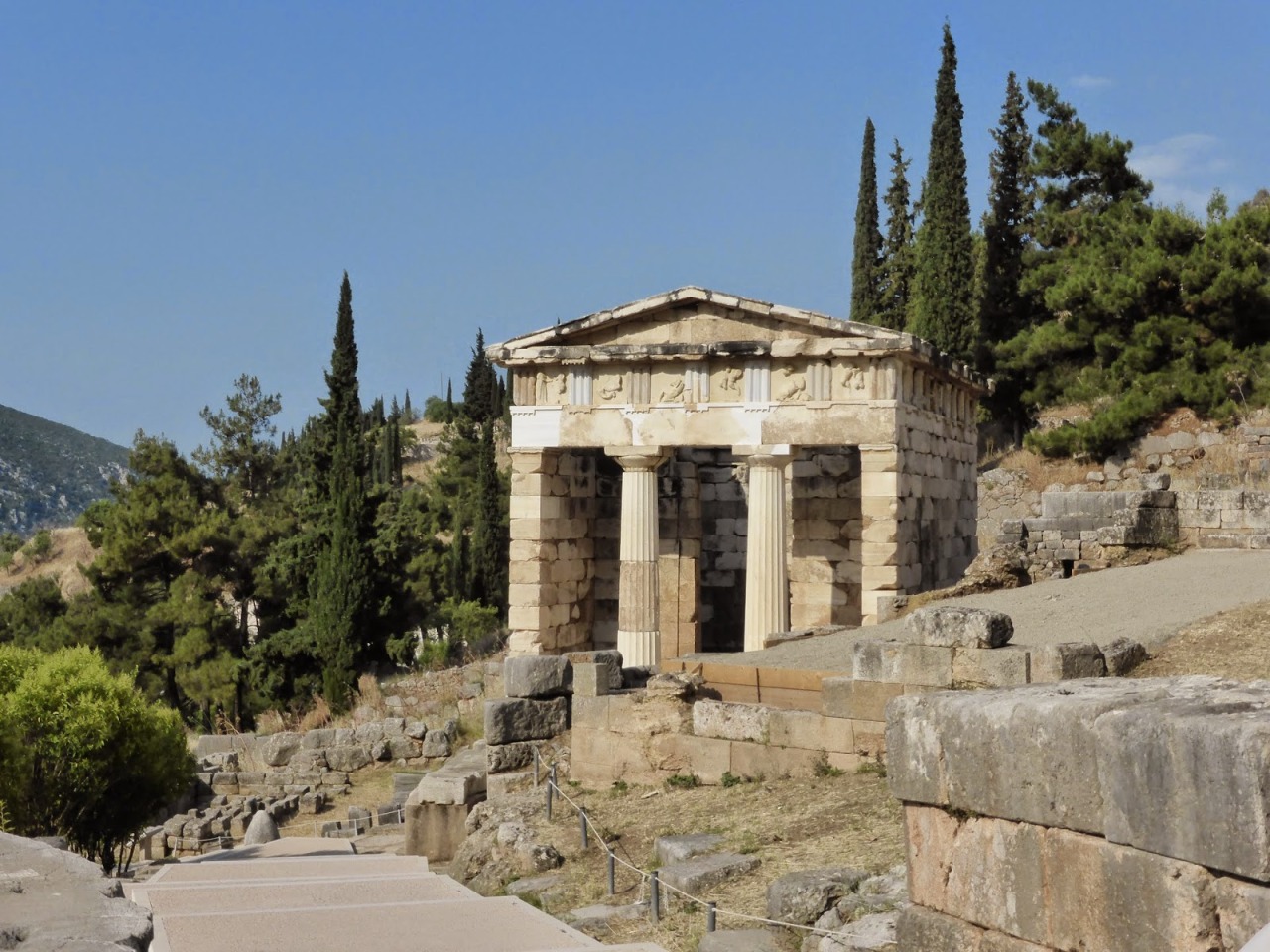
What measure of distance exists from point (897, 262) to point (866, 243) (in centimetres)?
150

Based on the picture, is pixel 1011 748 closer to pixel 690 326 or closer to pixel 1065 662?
pixel 1065 662

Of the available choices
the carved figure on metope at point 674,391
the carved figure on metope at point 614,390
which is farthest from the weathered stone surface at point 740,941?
the carved figure on metope at point 614,390

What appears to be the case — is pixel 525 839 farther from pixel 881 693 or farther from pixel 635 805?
pixel 881 693

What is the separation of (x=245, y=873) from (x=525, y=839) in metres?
A: 2.84

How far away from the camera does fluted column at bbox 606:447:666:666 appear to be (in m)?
22.6

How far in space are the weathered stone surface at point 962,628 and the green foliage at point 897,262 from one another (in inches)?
1187

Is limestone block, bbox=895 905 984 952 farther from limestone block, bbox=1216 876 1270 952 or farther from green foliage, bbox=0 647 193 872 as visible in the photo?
green foliage, bbox=0 647 193 872

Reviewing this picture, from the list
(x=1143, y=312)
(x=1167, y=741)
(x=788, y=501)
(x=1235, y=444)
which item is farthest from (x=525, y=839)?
(x=1143, y=312)

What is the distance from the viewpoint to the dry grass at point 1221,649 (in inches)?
438

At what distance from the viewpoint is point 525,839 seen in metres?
11.7

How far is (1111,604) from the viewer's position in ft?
50.8

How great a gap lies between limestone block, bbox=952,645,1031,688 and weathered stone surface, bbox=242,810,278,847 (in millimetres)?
11547

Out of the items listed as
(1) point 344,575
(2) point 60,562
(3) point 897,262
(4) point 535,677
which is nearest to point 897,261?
(3) point 897,262

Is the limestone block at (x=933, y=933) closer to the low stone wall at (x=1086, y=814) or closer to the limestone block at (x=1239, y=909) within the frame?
the low stone wall at (x=1086, y=814)
